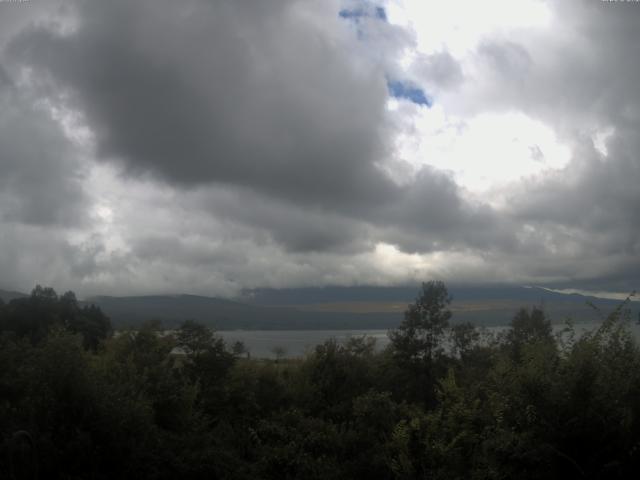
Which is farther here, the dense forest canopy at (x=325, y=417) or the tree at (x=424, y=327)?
the tree at (x=424, y=327)

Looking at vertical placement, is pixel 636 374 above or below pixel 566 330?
below

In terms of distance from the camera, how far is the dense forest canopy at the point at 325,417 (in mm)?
12719

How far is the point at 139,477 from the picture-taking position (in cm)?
1889

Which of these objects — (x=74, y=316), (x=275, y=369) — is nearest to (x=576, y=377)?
(x=275, y=369)

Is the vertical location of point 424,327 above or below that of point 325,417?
above

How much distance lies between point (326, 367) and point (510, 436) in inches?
1283

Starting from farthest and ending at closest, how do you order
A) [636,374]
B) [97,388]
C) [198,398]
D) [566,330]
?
[198,398] < [97,388] < [566,330] < [636,374]

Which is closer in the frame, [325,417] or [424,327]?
[325,417]

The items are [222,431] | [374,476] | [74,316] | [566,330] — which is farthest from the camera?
[74,316]

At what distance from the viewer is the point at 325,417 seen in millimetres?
39188

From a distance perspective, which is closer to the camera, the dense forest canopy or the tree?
the dense forest canopy

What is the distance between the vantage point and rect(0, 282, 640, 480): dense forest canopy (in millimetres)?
12719

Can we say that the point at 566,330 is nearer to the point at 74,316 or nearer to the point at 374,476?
the point at 374,476

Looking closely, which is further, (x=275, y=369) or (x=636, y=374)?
(x=275, y=369)
